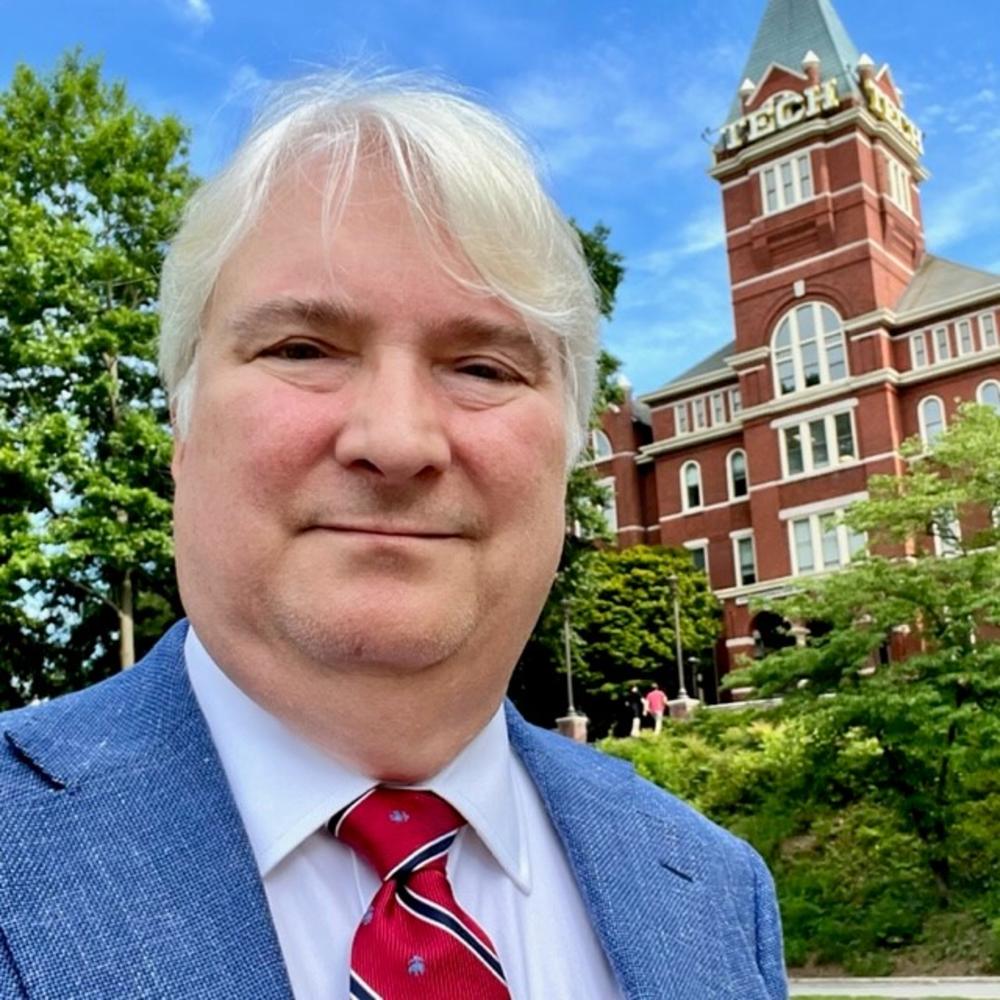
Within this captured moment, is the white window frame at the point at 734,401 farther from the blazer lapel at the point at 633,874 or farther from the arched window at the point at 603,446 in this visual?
the blazer lapel at the point at 633,874

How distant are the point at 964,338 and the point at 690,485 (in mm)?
11013

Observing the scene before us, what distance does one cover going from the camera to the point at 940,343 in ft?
121

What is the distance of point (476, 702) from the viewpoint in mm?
1555

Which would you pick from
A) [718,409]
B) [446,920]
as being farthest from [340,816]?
[718,409]

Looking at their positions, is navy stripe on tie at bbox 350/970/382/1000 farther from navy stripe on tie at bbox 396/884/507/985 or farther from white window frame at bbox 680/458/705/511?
white window frame at bbox 680/458/705/511

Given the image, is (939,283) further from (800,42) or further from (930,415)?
(800,42)

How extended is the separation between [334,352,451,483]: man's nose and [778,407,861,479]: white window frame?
123 ft

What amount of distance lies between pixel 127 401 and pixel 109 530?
10.8 feet

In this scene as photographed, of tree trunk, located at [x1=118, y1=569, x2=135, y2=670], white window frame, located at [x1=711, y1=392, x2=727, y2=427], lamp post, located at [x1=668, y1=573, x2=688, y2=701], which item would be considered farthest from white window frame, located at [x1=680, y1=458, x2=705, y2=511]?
tree trunk, located at [x1=118, y1=569, x2=135, y2=670]

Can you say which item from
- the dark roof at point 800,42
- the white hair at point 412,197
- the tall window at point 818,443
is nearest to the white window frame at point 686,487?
the tall window at point 818,443

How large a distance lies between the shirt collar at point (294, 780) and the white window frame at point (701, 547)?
133ft

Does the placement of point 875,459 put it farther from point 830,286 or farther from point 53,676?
point 53,676

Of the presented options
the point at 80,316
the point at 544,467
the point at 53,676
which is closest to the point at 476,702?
the point at 544,467

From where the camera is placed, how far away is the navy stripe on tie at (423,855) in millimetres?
1417
